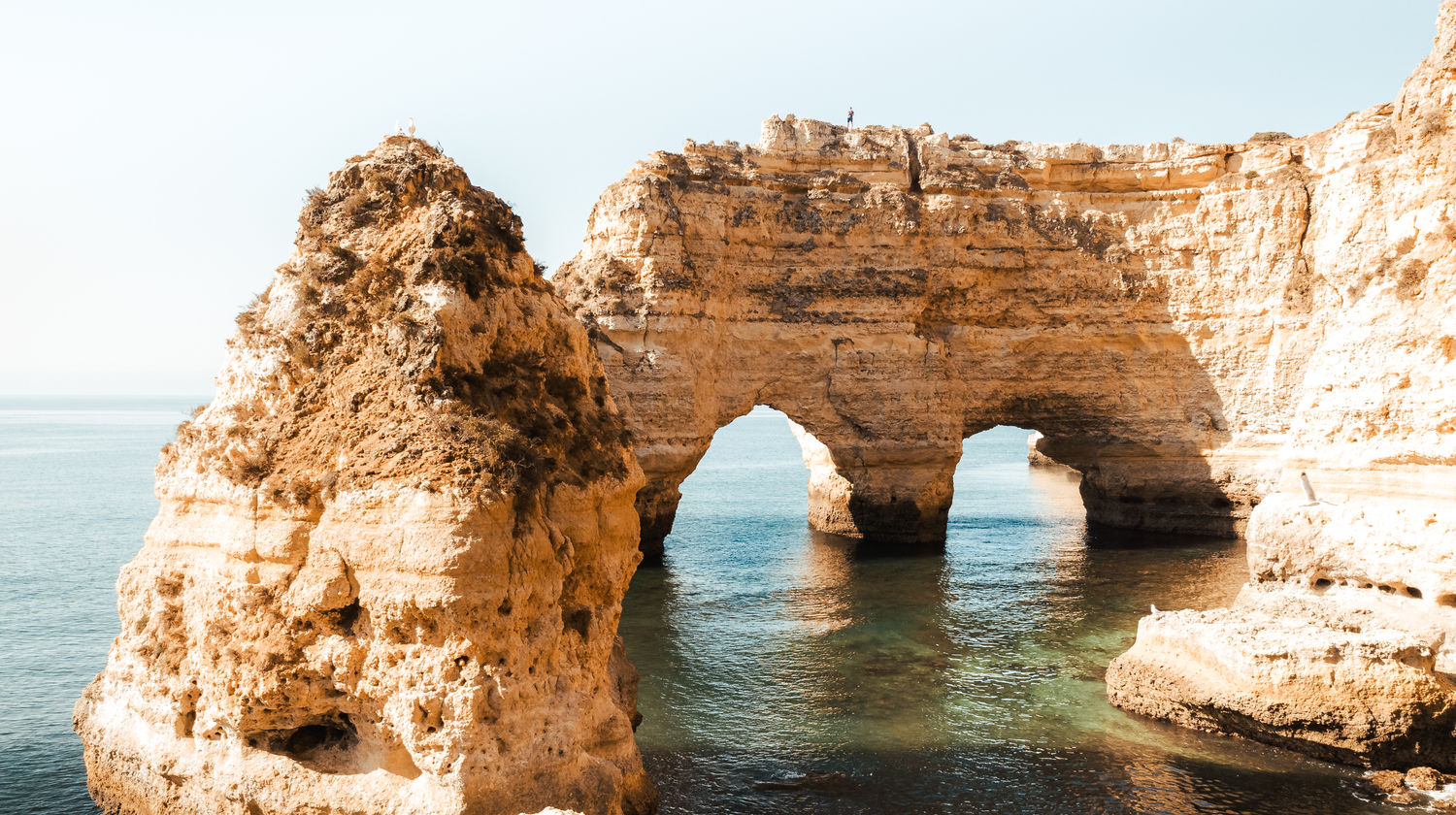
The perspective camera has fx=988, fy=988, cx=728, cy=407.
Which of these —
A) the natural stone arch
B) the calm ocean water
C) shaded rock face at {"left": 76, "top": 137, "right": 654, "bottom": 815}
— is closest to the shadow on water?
the calm ocean water

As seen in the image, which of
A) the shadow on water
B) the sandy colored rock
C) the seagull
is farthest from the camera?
the seagull

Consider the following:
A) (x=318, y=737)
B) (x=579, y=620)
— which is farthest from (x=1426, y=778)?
(x=318, y=737)

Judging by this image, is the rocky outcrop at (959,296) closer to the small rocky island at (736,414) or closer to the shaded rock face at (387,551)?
the small rocky island at (736,414)

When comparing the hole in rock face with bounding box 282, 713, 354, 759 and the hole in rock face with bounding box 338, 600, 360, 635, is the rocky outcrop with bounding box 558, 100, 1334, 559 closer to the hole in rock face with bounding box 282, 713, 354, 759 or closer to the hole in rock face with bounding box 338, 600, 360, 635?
the hole in rock face with bounding box 282, 713, 354, 759

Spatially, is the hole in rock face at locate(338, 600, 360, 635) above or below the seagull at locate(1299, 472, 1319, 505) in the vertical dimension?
below

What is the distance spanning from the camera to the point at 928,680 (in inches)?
666

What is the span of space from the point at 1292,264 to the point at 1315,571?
15335 mm

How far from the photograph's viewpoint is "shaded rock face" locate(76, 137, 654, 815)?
843 cm

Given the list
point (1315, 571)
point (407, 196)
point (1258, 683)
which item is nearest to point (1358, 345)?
point (1315, 571)

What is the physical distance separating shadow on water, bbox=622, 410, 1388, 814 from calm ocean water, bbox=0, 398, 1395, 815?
5 centimetres

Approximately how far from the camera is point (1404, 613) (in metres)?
14.2

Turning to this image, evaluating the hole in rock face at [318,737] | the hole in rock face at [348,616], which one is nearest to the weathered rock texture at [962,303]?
the hole in rock face at [318,737]

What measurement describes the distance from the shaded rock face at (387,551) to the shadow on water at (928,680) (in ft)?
11.9

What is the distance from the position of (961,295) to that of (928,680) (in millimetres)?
15155
